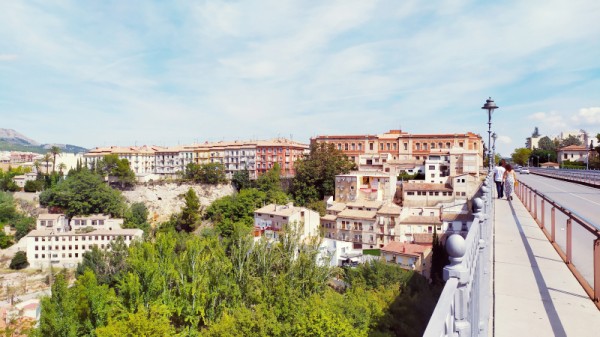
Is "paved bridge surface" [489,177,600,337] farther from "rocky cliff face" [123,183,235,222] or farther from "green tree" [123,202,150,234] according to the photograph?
"rocky cliff face" [123,183,235,222]

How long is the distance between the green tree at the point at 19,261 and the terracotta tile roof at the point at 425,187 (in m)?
38.8

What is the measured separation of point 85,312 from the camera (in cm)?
2091

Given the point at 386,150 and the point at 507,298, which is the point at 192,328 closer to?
the point at 507,298

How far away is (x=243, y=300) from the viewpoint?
73.2 ft

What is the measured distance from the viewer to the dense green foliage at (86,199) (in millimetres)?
44406

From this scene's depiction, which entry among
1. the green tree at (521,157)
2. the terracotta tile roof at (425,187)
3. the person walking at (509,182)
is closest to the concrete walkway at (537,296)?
the person walking at (509,182)

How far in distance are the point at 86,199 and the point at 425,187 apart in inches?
1555

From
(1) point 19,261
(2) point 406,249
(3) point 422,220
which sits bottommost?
(1) point 19,261

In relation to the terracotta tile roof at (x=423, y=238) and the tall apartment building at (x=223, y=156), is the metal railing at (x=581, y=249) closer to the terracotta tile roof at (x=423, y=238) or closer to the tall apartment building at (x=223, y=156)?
the terracotta tile roof at (x=423, y=238)

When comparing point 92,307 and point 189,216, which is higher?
point 189,216

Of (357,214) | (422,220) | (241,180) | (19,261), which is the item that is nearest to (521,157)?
(422,220)

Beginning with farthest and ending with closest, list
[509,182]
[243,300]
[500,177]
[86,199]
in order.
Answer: [86,199] → [243,300] → [500,177] → [509,182]

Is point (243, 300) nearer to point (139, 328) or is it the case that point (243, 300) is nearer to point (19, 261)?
point (139, 328)

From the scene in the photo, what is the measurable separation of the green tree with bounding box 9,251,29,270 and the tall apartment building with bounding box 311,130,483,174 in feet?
119
